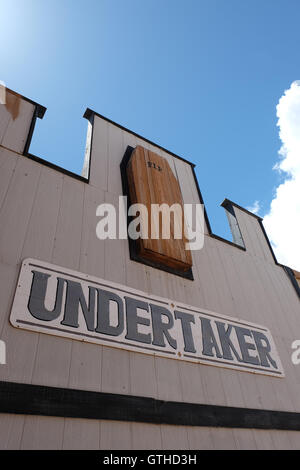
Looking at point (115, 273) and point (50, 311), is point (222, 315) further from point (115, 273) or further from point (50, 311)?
point (50, 311)

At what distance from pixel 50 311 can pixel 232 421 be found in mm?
2185

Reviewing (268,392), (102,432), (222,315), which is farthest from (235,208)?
(102,432)

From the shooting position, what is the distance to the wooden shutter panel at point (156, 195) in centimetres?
419

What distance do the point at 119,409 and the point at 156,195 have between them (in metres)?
2.95

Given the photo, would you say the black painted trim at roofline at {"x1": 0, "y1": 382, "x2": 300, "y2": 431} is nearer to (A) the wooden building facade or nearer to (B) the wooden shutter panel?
(A) the wooden building facade

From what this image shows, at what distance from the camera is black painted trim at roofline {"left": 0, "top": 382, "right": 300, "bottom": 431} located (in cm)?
233

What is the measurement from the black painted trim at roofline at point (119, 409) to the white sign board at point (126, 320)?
47 cm

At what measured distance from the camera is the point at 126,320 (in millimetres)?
3303

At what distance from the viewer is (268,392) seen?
3971 millimetres

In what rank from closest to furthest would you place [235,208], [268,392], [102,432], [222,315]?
[102,432], [268,392], [222,315], [235,208]

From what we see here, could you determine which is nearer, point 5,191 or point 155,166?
point 5,191

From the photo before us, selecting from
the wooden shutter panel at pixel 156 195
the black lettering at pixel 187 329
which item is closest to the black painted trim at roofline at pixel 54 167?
the wooden shutter panel at pixel 156 195

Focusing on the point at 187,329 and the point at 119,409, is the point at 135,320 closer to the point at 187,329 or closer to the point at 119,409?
the point at 187,329

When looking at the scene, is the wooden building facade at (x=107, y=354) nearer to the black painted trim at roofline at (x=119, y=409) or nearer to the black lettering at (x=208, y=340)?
the black painted trim at roofline at (x=119, y=409)
